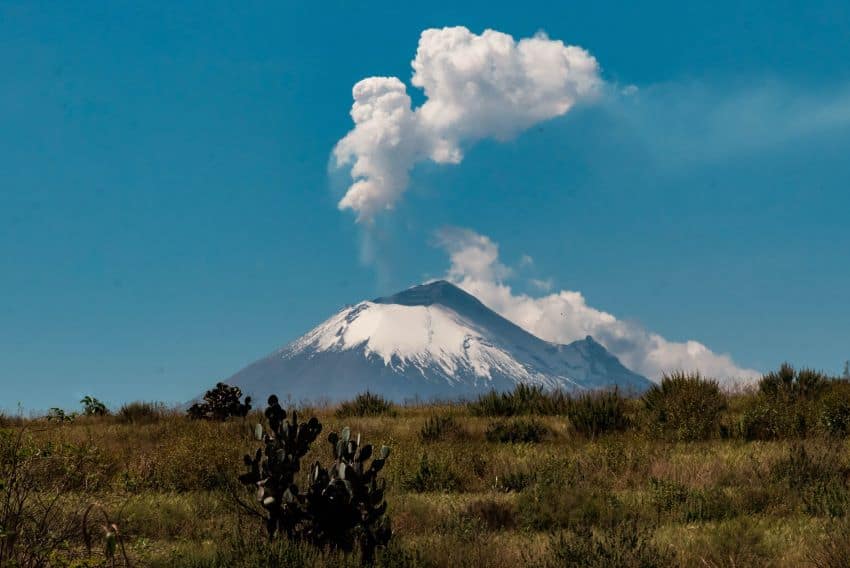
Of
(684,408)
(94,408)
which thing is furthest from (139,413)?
(684,408)

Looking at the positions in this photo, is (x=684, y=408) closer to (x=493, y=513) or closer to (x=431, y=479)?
(x=431, y=479)

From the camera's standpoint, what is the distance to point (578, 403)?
66.7 ft

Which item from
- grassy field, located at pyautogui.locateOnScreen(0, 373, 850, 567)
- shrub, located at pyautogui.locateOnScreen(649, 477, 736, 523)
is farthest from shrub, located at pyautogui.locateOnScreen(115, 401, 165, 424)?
shrub, located at pyautogui.locateOnScreen(649, 477, 736, 523)

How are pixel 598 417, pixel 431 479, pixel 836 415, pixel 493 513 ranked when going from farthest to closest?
pixel 598 417, pixel 836 415, pixel 431 479, pixel 493 513

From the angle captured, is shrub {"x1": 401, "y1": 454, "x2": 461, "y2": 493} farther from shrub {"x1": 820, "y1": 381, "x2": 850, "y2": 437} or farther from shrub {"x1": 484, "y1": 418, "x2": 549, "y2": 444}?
shrub {"x1": 820, "y1": 381, "x2": 850, "y2": 437}

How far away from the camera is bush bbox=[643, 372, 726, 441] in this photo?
17.2 metres

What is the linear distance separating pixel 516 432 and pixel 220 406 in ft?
25.9

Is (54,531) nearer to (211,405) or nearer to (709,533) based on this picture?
(709,533)

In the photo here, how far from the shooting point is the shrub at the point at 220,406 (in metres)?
21.0

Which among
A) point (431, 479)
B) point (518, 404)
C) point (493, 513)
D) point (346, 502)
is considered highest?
point (518, 404)

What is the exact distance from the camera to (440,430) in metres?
18.1

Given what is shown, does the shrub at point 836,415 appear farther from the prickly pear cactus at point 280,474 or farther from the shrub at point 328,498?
the prickly pear cactus at point 280,474

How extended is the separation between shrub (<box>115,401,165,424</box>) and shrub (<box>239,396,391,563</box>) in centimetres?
1472

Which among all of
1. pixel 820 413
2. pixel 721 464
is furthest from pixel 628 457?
pixel 820 413
